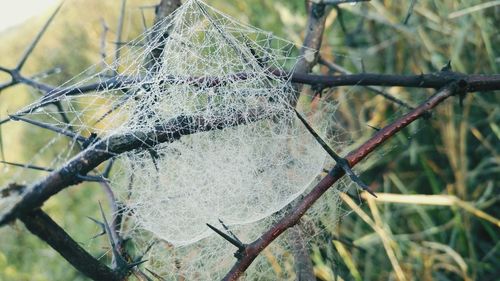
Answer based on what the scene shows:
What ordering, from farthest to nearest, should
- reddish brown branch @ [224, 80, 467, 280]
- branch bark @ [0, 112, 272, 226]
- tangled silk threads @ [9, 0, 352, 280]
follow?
1. tangled silk threads @ [9, 0, 352, 280]
2. reddish brown branch @ [224, 80, 467, 280]
3. branch bark @ [0, 112, 272, 226]

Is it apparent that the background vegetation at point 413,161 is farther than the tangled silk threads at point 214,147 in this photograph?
Yes

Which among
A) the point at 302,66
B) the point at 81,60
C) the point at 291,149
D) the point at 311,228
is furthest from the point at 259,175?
the point at 81,60

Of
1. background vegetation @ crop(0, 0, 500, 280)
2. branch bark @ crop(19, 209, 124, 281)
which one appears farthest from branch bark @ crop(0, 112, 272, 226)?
background vegetation @ crop(0, 0, 500, 280)

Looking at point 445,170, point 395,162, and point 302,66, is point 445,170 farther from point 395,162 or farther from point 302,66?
point 302,66

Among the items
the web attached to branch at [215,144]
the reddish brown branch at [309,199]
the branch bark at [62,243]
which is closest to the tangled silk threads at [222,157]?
the web attached to branch at [215,144]

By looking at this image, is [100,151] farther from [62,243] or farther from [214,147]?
[214,147]

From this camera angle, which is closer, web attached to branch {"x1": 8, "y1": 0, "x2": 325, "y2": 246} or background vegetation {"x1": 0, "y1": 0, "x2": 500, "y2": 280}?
web attached to branch {"x1": 8, "y1": 0, "x2": 325, "y2": 246}

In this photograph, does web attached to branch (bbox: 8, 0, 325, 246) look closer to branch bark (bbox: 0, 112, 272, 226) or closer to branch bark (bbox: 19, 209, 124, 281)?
branch bark (bbox: 0, 112, 272, 226)

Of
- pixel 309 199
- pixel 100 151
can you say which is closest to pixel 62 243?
pixel 100 151

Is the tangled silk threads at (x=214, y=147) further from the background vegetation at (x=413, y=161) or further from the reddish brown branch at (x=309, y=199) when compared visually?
the background vegetation at (x=413, y=161)
